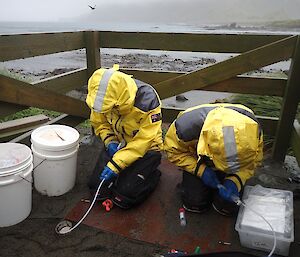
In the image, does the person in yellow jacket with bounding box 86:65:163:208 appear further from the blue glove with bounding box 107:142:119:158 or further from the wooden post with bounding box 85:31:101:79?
the wooden post with bounding box 85:31:101:79

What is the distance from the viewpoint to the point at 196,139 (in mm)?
2256

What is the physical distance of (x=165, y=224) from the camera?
230 cm

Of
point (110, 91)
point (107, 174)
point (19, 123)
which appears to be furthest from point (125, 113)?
point (19, 123)

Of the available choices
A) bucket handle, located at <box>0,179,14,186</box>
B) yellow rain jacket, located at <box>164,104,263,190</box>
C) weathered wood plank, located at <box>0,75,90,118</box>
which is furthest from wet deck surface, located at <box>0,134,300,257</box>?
weathered wood plank, located at <box>0,75,90,118</box>

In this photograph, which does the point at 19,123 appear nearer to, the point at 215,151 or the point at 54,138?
the point at 54,138

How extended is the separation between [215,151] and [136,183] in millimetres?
823

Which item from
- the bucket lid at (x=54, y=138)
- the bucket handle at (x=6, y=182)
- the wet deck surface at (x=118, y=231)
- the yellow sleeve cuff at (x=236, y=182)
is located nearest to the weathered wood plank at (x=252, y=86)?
the wet deck surface at (x=118, y=231)

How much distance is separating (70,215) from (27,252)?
43cm

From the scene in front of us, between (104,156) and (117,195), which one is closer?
(117,195)

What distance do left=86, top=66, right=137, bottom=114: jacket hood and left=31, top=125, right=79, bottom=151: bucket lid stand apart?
45 cm

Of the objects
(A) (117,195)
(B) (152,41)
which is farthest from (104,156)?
(B) (152,41)

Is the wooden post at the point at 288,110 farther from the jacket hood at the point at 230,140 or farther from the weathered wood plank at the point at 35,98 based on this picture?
the weathered wood plank at the point at 35,98

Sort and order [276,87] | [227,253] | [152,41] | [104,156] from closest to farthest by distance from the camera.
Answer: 1. [227,253]
2. [104,156]
3. [276,87]
4. [152,41]

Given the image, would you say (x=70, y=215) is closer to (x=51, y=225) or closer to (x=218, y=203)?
(x=51, y=225)
